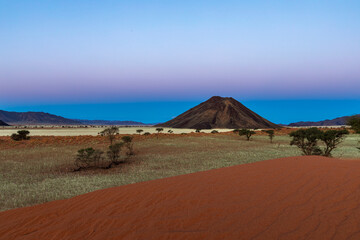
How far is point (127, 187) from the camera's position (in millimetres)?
8328

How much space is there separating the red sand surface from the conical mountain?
98490 millimetres

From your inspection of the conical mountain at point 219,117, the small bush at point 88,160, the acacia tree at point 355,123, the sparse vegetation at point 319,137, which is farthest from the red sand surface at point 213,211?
the conical mountain at point 219,117

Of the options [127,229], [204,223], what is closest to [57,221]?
[127,229]

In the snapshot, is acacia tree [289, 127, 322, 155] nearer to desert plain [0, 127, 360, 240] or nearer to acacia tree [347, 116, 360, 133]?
acacia tree [347, 116, 360, 133]

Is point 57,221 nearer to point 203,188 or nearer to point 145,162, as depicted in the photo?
point 203,188

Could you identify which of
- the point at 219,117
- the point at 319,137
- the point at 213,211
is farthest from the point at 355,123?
the point at 219,117

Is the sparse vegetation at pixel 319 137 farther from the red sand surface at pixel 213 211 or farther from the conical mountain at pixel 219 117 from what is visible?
the conical mountain at pixel 219 117

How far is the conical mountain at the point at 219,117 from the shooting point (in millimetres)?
113062

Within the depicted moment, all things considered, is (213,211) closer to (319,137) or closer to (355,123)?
(319,137)

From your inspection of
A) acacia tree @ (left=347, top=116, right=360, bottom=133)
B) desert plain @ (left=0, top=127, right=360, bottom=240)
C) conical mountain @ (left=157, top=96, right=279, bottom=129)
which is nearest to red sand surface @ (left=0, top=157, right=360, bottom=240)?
desert plain @ (left=0, top=127, right=360, bottom=240)

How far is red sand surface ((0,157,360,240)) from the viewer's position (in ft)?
14.9

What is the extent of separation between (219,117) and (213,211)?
11539 centimetres

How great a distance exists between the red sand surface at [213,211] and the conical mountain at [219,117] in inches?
3878

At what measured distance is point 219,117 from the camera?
392 feet
